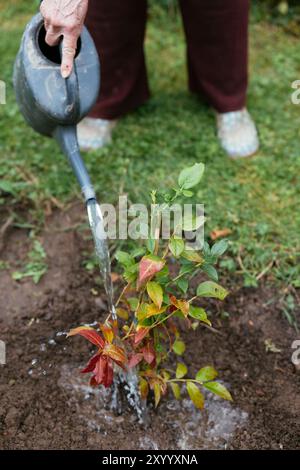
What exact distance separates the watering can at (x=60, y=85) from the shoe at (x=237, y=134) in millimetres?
884

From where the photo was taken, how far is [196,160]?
2.58 m

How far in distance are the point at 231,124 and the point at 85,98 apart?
0.96m

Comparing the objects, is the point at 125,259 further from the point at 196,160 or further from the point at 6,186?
the point at 196,160

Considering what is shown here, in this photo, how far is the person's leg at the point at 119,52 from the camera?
2.41 m

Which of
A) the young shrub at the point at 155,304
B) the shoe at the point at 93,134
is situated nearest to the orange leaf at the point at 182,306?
the young shrub at the point at 155,304

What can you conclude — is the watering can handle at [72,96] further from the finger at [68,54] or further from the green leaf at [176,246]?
the green leaf at [176,246]

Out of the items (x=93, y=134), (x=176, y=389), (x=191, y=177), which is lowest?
(x=176, y=389)

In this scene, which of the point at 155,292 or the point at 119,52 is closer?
the point at 155,292

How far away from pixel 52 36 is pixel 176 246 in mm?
670

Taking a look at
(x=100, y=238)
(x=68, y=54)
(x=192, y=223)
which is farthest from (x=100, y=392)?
(x=68, y=54)

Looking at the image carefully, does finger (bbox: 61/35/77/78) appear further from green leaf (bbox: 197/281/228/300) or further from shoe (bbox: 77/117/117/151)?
shoe (bbox: 77/117/117/151)

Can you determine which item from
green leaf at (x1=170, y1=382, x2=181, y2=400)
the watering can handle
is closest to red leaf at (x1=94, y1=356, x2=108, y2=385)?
green leaf at (x1=170, y1=382, x2=181, y2=400)

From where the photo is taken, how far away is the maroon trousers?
2414mm

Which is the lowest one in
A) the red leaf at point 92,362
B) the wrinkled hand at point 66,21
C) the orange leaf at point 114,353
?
the red leaf at point 92,362
